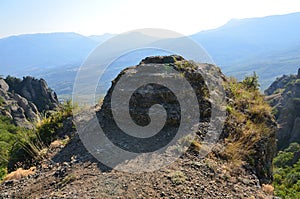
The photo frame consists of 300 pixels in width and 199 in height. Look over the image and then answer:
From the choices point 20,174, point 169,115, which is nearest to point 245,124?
point 169,115

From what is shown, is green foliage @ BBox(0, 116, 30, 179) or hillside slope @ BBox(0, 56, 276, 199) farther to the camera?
green foliage @ BBox(0, 116, 30, 179)

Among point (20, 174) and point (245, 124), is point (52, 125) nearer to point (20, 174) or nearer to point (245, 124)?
point (20, 174)

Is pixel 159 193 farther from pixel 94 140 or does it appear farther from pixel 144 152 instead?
pixel 94 140

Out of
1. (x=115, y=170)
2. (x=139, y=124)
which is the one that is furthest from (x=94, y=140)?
(x=115, y=170)

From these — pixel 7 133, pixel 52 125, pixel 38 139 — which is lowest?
pixel 7 133

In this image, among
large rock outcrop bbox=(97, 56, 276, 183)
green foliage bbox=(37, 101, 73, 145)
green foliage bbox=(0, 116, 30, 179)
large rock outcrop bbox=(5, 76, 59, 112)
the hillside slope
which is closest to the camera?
the hillside slope

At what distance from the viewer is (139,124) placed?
9.16 metres

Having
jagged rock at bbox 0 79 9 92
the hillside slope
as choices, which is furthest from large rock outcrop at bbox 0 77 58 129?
the hillside slope

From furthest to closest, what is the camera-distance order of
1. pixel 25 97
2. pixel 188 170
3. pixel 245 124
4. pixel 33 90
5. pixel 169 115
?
pixel 33 90
pixel 25 97
pixel 245 124
pixel 169 115
pixel 188 170

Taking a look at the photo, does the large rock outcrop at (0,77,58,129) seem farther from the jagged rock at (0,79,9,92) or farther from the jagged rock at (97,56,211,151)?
the jagged rock at (97,56,211,151)

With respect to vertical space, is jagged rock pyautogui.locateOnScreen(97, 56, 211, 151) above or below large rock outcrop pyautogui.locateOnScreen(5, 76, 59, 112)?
above

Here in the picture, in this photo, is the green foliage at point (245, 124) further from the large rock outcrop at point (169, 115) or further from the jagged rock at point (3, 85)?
the jagged rock at point (3, 85)

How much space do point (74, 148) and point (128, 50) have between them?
11.8ft

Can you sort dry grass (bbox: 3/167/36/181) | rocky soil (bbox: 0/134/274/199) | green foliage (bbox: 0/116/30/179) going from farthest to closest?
green foliage (bbox: 0/116/30/179) → dry grass (bbox: 3/167/36/181) → rocky soil (bbox: 0/134/274/199)
